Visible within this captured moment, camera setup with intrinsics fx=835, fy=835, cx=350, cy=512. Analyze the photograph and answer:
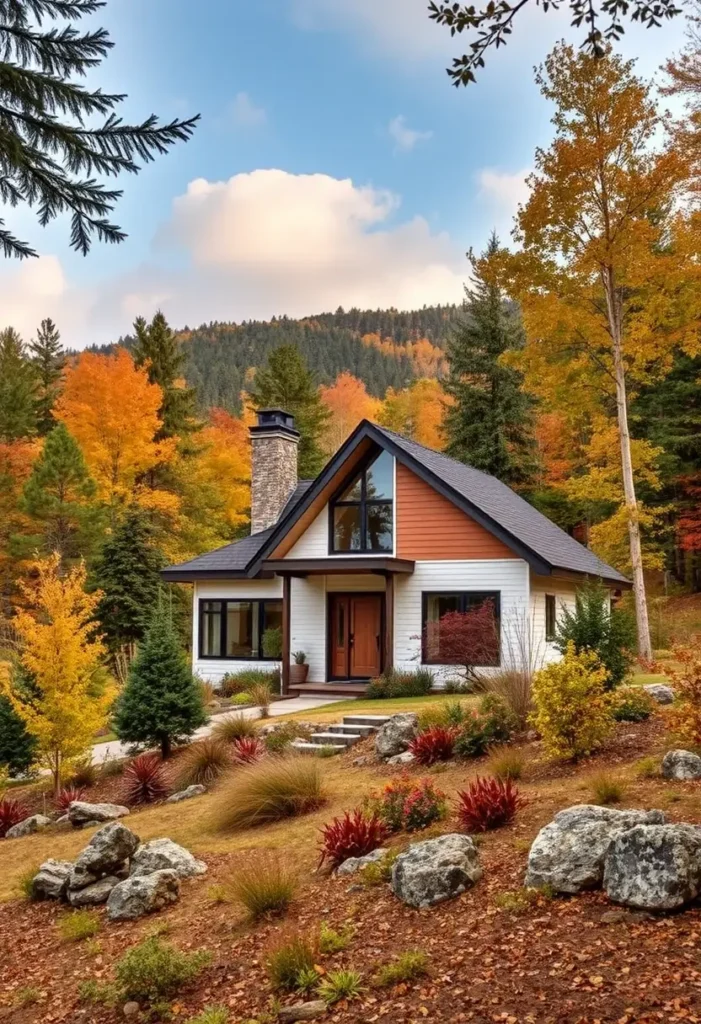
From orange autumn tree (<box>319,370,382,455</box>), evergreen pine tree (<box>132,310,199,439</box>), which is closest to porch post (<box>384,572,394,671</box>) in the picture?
evergreen pine tree (<box>132,310,199,439</box>)

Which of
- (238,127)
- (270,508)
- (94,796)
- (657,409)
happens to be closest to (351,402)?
(657,409)

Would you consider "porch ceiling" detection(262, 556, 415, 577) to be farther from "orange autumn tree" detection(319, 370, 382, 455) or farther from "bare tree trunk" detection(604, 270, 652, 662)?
"orange autumn tree" detection(319, 370, 382, 455)

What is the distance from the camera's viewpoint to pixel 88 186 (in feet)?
14.8

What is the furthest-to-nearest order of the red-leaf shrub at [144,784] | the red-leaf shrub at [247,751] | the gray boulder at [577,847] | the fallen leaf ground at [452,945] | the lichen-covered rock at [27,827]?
the red-leaf shrub at [247,751] < the red-leaf shrub at [144,784] < the lichen-covered rock at [27,827] < the gray boulder at [577,847] < the fallen leaf ground at [452,945]

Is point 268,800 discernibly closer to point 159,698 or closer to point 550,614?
point 159,698

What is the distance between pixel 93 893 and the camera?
7039 millimetres

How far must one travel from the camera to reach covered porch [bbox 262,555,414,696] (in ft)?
59.2

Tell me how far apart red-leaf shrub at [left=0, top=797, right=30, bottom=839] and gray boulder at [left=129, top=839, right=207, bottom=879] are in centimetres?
392

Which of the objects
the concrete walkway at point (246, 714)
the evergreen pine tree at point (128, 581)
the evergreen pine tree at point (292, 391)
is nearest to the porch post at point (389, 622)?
the concrete walkway at point (246, 714)

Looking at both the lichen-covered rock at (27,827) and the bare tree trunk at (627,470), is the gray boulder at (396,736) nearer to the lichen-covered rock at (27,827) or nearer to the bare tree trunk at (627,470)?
the lichen-covered rock at (27,827)

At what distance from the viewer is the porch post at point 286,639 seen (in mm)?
17969

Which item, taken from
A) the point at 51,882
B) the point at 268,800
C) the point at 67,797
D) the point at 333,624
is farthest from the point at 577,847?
the point at 333,624

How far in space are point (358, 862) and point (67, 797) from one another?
5.97 m

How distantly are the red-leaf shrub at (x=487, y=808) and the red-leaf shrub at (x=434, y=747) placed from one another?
2782mm
